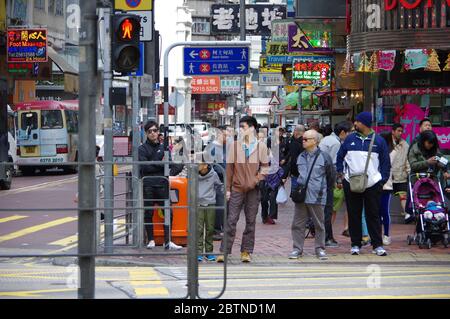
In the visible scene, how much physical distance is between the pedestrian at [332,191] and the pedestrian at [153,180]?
2710 mm

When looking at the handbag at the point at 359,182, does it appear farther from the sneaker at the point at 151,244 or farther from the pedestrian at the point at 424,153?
the sneaker at the point at 151,244

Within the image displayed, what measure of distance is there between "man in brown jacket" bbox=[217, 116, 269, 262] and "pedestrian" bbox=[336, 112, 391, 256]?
1.27 metres

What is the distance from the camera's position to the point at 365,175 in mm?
13805

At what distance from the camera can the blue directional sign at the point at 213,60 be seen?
62.2ft

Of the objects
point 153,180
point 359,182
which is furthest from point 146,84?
point 359,182

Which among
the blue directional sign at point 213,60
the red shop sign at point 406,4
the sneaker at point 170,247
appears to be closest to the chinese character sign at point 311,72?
the blue directional sign at point 213,60

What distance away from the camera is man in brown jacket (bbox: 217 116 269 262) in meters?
13.4

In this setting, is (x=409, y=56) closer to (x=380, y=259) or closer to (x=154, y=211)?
(x=380, y=259)

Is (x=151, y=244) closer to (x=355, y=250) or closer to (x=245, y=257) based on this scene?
(x=245, y=257)

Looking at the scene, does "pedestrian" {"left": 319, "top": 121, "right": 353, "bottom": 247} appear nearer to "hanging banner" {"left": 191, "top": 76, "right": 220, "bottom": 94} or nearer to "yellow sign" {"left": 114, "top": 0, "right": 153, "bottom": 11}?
"yellow sign" {"left": 114, "top": 0, "right": 153, "bottom": 11}

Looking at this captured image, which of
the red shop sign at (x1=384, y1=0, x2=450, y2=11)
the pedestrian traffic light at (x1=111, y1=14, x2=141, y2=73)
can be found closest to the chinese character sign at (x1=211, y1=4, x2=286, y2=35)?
the red shop sign at (x1=384, y1=0, x2=450, y2=11)
